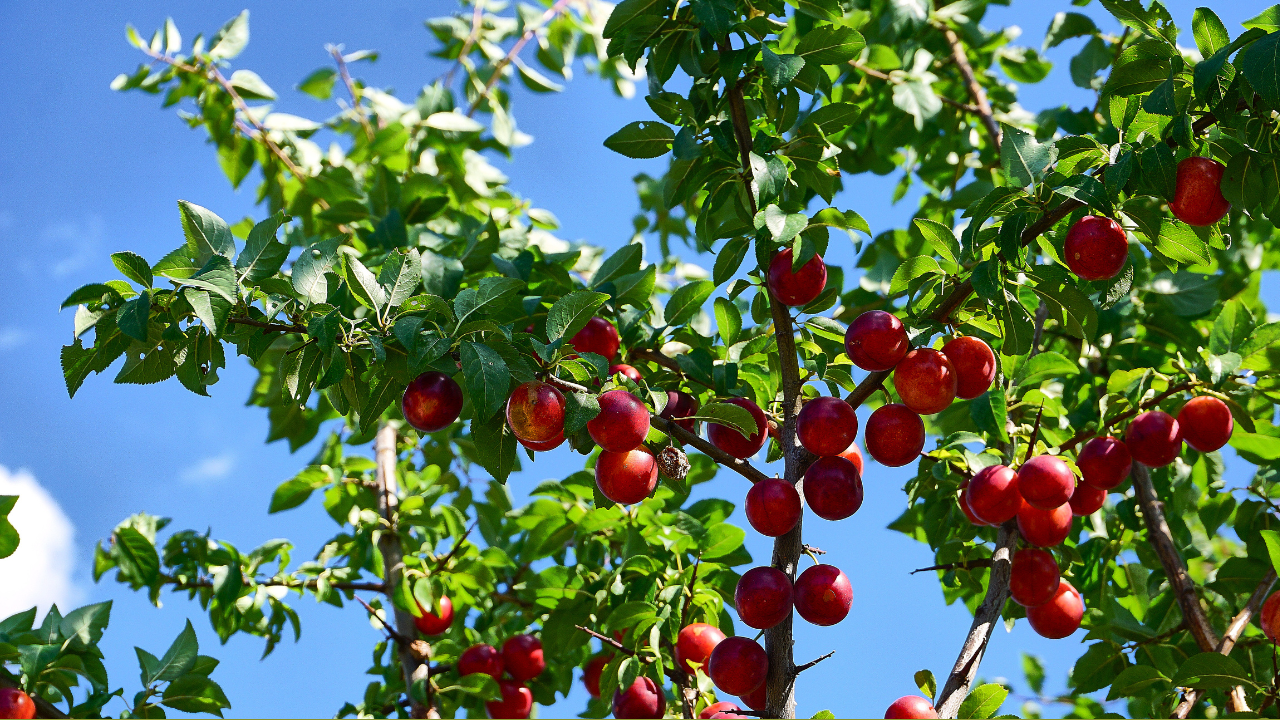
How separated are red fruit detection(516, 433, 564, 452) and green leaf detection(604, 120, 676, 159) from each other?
0.62 m

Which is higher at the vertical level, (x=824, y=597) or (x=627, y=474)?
(x=627, y=474)

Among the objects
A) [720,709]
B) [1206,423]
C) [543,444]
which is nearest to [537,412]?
[543,444]

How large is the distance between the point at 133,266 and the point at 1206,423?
1.86 m

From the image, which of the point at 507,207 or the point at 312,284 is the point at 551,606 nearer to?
the point at 312,284

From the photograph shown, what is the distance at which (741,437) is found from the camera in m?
1.66

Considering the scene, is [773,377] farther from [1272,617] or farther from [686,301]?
[1272,617]

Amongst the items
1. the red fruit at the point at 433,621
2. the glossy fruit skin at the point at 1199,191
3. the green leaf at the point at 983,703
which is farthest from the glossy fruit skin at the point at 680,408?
the red fruit at the point at 433,621

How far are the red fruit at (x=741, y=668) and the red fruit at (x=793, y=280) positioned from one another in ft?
1.85

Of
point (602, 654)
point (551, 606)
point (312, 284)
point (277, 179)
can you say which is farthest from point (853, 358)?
point (277, 179)

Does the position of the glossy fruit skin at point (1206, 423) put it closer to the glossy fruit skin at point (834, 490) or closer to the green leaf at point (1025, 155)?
the green leaf at point (1025, 155)

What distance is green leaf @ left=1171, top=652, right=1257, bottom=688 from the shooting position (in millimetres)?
1639

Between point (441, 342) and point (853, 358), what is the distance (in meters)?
0.66

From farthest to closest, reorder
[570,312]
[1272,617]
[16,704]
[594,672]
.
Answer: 1. [594,672]
2. [1272,617]
3. [16,704]
4. [570,312]

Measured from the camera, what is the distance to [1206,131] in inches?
61.8
